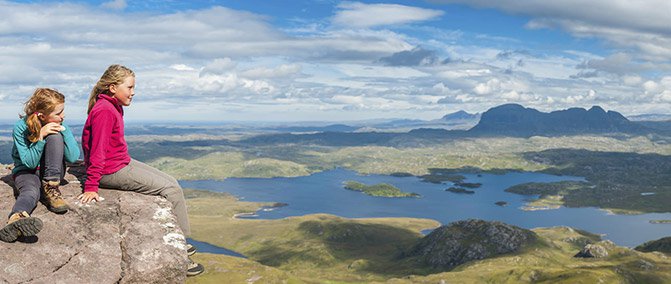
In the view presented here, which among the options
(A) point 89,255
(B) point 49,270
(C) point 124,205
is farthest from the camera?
(C) point 124,205

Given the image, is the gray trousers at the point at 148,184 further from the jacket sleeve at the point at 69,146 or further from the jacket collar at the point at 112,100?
the jacket collar at the point at 112,100

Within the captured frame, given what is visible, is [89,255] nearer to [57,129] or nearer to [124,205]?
[124,205]

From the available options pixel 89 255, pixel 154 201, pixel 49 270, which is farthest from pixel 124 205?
pixel 49 270

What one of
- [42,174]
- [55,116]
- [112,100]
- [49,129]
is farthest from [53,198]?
[112,100]

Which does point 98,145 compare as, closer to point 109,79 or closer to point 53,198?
point 53,198

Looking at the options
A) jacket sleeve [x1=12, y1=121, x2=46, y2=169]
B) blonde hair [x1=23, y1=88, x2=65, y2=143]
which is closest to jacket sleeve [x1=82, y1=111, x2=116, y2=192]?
blonde hair [x1=23, y1=88, x2=65, y2=143]

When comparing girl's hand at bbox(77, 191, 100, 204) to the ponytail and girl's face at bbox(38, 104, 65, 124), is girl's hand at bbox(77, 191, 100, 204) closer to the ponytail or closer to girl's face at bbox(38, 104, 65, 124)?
the ponytail
